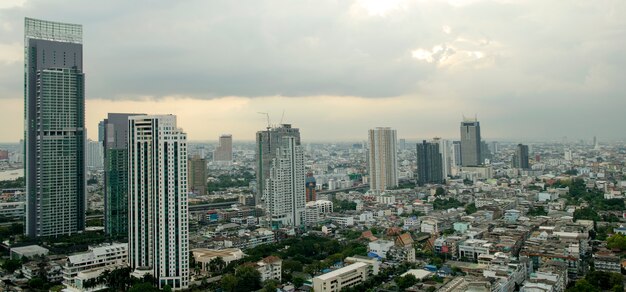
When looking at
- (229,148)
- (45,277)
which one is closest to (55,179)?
(45,277)

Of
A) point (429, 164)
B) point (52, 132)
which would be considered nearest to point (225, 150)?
point (429, 164)

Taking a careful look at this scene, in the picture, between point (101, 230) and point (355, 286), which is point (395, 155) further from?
point (355, 286)

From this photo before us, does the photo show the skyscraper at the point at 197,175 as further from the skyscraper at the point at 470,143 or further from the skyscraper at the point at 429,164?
the skyscraper at the point at 470,143

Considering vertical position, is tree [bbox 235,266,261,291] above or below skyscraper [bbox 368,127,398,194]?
below

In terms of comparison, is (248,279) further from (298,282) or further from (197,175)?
(197,175)

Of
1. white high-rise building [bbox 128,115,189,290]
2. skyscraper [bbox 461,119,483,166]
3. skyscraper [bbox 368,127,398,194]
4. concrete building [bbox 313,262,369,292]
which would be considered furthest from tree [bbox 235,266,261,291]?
skyscraper [bbox 461,119,483,166]

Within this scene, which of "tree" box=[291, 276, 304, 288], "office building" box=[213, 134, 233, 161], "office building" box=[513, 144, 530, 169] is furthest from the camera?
"office building" box=[213, 134, 233, 161]

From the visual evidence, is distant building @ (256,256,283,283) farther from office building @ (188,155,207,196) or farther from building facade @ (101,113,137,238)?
office building @ (188,155,207,196)

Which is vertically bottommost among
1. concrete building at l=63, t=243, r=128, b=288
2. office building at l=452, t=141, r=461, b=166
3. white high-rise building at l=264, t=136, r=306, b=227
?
concrete building at l=63, t=243, r=128, b=288
